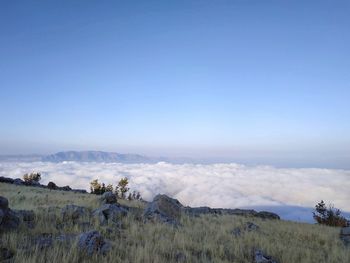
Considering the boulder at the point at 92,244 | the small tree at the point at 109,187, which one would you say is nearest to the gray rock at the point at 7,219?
the boulder at the point at 92,244

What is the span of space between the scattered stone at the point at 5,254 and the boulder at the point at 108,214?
561 centimetres

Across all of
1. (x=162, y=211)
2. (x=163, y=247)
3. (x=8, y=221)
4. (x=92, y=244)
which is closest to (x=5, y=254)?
(x=92, y=244)

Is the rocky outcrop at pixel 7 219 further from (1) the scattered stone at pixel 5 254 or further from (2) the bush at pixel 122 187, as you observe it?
(2) the bush at pixel 122 187

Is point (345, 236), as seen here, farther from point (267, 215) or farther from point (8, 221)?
point (8, 221)

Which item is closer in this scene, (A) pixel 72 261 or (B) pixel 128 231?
(A) pixel 72 261

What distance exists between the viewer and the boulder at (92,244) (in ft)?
26.9

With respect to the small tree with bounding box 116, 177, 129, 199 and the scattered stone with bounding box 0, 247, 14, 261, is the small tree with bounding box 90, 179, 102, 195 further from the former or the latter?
the scattered stone with bounding box 0, 247, 14, 261

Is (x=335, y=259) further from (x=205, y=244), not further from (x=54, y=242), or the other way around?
(x=54, y=242)

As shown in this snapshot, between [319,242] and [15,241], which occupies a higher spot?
[15,241]

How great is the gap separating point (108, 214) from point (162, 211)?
3.72m

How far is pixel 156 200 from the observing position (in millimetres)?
18438

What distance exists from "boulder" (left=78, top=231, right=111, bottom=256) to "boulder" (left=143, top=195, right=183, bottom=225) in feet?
22.5

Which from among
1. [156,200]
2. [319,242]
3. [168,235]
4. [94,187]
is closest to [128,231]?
[168,235]

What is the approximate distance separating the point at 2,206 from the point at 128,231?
4074mm
